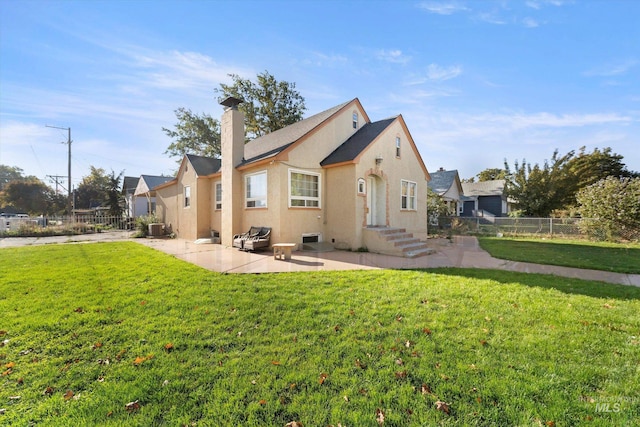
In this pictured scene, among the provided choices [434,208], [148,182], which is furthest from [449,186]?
[148,182]

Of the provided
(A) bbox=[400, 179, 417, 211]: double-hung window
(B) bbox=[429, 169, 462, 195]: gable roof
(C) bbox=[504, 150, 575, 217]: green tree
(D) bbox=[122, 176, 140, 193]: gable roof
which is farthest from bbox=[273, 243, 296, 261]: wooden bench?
(D) bbox=[122, 176, 140, 193]: gable roof

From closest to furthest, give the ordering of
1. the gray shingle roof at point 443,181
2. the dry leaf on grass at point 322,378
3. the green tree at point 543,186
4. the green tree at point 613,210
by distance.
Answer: the dry leaf on grass at point 322,378 → the green tree at point 613,210 → the green tree at point 543,186 → the gray shingle roof at point 443,181

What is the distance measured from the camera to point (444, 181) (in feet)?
102

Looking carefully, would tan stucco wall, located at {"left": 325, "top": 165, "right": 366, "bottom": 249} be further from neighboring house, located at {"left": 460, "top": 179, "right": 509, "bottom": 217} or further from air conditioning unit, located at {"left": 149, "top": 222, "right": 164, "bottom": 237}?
neighboring house, located at {"left": 460, "top": 179, "right": 509, "bottom": 217}

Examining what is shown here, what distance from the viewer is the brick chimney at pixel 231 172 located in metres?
12.5

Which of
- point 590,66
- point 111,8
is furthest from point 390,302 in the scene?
point 590,66

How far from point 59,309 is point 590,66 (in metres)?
18.0

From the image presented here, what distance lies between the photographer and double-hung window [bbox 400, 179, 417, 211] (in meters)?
14.2

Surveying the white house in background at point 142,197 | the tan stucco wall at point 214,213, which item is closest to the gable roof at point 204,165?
the tan stucco wall at point 214,213

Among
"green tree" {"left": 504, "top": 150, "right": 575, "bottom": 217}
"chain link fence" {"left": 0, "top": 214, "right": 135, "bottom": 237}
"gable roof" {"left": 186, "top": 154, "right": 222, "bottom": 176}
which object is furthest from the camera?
"green tree" {"left": 504, "top": 150, "right": 575, "bottom": 217}

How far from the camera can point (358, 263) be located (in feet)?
27.8

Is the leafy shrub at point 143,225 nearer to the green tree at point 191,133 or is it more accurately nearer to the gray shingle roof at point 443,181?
the green tree at point 191,133

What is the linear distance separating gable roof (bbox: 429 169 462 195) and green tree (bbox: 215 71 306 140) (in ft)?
59.2

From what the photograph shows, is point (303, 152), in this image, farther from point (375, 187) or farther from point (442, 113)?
point (442, 113)
